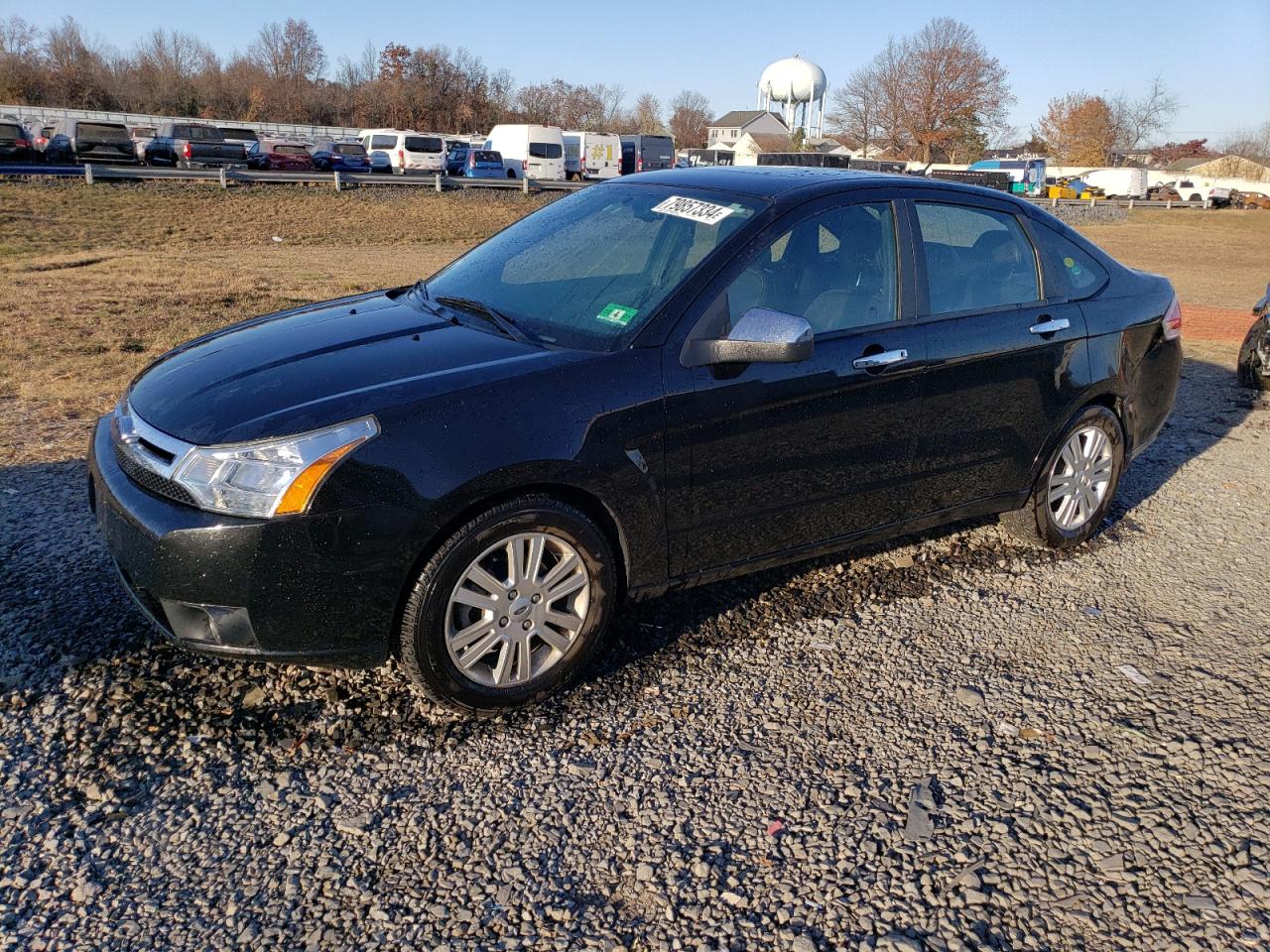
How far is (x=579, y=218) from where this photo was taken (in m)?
4.31

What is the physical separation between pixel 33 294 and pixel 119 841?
433 inches

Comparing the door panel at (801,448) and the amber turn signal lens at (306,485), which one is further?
the door panel at (801,448)

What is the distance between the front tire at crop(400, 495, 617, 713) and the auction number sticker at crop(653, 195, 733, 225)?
1.34 m

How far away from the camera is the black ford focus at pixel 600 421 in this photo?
2.95 metres

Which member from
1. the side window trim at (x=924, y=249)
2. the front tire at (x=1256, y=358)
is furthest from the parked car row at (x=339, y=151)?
the side window trim at (x=924, y=249)

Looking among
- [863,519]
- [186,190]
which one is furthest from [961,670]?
[186,190]

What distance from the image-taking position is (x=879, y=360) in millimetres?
3887

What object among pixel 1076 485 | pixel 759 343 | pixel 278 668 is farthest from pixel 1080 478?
pixel 278 668

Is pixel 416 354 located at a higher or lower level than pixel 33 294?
higher

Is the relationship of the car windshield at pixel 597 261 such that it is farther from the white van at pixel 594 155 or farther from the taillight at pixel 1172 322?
the white van at pixel 594 155

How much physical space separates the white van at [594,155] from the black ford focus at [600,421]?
145 feet

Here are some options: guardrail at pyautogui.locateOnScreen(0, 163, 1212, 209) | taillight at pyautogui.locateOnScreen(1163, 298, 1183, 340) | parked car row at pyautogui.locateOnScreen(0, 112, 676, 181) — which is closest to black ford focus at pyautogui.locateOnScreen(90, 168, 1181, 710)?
taillight at pyautogui.locateOnScreen(1163, 298, 1183, 340)

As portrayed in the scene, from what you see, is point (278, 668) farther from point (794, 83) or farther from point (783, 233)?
point (794, 83)

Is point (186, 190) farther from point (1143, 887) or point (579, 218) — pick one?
point (1143, 887)
